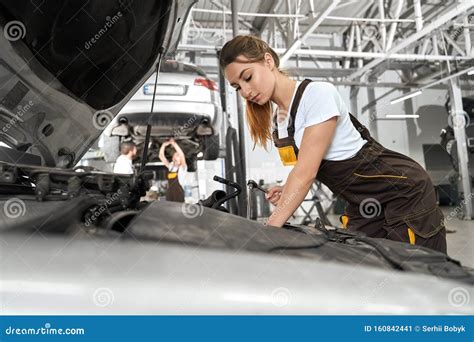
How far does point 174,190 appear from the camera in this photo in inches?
114

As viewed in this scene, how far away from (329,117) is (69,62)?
0.92m

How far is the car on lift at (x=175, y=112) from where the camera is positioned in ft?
8.63

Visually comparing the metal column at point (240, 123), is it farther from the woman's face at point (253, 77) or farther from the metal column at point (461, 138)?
the metal column at point (461, 138)

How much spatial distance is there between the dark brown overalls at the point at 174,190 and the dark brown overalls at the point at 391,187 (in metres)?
1.93

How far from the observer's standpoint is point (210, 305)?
0.51m

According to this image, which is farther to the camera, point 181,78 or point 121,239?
point 181,78

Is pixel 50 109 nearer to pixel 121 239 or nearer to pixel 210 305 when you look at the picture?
pixel 121 239

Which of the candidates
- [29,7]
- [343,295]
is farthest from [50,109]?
[343,295]

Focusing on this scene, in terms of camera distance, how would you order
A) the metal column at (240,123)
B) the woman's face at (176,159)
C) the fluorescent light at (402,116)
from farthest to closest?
the fluorescent light at (402,116) → the woman's face at (176,159) → the metal column at (240,123)

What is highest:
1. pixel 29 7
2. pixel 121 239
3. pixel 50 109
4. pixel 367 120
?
pixel 367 120

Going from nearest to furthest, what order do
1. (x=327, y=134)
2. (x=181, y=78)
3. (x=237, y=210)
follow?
(x=327, y=134) → (x=237, y=210) → (x=181, y=78)

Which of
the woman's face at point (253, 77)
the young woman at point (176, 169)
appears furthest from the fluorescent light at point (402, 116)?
the woman's face at point (253, 77)

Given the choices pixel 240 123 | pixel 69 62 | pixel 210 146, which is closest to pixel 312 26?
pixel 210 146

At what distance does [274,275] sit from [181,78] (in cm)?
242
